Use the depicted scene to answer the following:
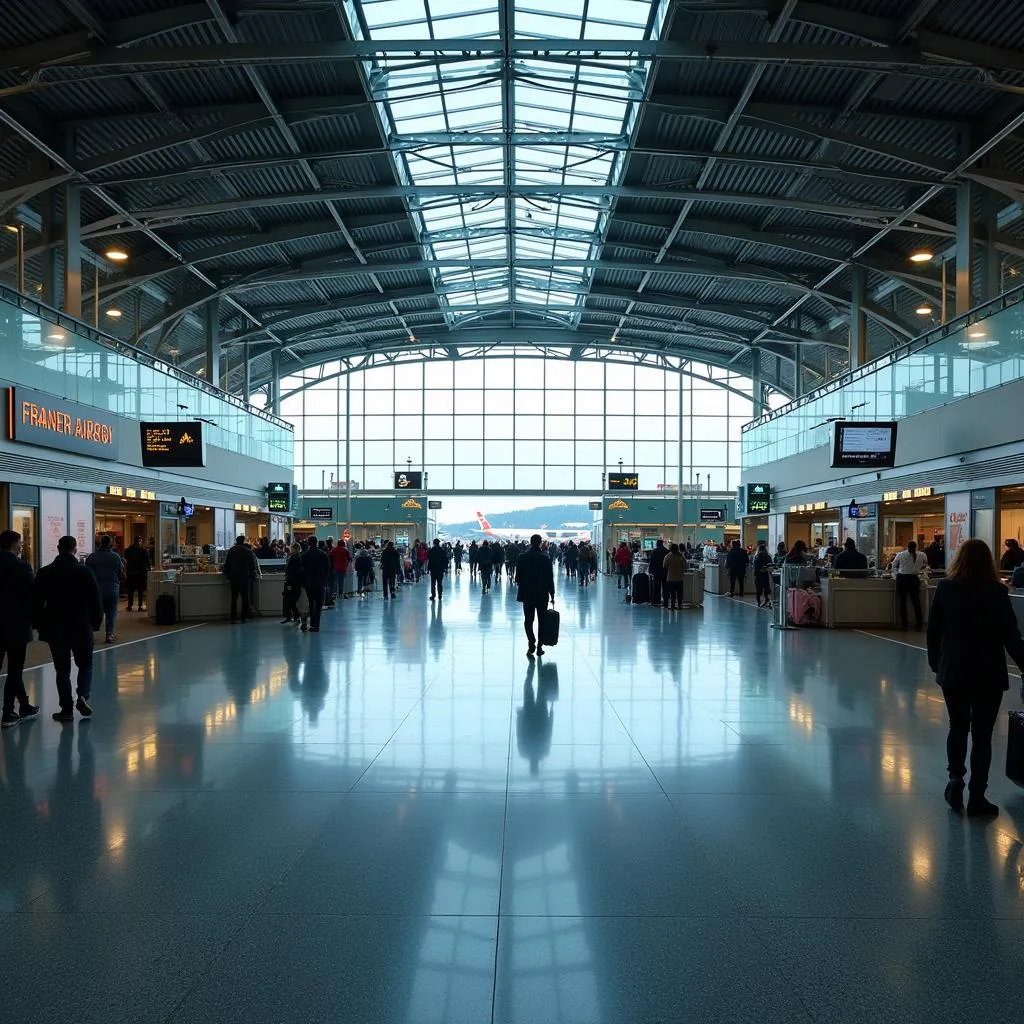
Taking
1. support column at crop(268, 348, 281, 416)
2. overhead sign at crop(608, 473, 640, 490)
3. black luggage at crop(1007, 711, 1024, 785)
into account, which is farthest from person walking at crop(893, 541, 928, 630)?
support column at crop(268, 348, 281, 416)

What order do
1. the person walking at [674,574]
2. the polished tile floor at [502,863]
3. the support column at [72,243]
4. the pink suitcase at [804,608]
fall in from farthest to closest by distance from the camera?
the person walking at [674,574], the support column at [72,243], the pink suitcase at [804,608], the polished tile floor at [502,863]

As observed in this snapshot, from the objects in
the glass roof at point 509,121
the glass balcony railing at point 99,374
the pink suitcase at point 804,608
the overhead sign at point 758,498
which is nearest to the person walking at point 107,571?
the glass balcony railing at point 99,374

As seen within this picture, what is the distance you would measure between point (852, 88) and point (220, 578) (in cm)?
1598

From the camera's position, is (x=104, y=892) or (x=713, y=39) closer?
(x=104, y=892)

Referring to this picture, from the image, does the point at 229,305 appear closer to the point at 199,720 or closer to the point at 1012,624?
the point at 199,720

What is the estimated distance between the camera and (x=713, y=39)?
17.7 meters

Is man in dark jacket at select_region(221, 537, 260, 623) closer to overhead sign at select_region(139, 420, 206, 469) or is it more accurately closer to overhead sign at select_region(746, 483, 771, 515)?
overhead sign at select_region(139, 420, 206, 469)

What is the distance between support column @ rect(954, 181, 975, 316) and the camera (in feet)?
68.6

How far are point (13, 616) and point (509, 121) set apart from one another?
1920cm

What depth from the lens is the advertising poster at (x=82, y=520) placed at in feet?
65.3

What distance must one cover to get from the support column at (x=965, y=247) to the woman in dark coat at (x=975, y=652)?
17315 millimetres

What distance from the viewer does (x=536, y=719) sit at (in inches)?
335

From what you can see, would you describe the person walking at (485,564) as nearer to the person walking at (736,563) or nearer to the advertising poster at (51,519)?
the person walking at (736,563)

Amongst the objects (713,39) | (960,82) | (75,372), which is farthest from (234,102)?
(960,82)
